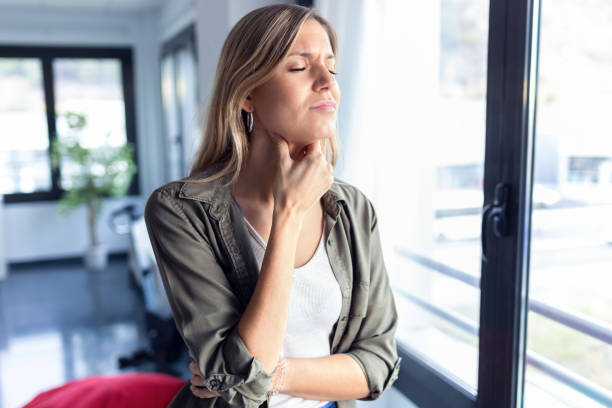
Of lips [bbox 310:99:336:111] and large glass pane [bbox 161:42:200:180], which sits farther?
large glass pane [bbox 161:42:200:180]

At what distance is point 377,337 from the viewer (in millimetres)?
1200

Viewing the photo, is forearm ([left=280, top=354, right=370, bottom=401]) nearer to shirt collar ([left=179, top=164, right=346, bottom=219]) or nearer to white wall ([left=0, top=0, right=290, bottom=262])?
shirt collar ([left=179, top=164, right=346, bottom=219])

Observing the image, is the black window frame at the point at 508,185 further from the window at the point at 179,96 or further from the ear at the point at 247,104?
the window at the point at 179,96

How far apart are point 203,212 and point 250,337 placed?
0.93 ft

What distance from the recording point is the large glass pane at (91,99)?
637 cm

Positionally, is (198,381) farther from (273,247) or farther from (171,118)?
(171,118)

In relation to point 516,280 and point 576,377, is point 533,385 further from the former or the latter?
point 516,280

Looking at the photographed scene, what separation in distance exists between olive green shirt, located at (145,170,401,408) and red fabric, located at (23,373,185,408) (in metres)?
0.47

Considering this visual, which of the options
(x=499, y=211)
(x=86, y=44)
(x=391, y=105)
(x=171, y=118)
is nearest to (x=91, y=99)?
(x=86, y=44)

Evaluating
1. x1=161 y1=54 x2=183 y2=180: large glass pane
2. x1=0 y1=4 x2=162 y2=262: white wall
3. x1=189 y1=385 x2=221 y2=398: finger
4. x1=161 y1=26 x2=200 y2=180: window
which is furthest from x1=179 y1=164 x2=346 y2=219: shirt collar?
x1=0 y1=4 x2=162 y2=262: white wall

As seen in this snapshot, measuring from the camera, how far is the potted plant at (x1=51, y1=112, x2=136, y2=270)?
5.97m

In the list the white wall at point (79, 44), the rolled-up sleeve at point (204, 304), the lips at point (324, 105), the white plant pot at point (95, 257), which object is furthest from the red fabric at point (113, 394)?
the white wall at point (79, 44)

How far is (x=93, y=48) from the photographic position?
6.48m

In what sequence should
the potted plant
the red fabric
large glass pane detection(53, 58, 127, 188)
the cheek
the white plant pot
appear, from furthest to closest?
large glass pane detection(53, 58, 127, 188)
the white plant pot
the potted plant
the red fabric
the cheek
